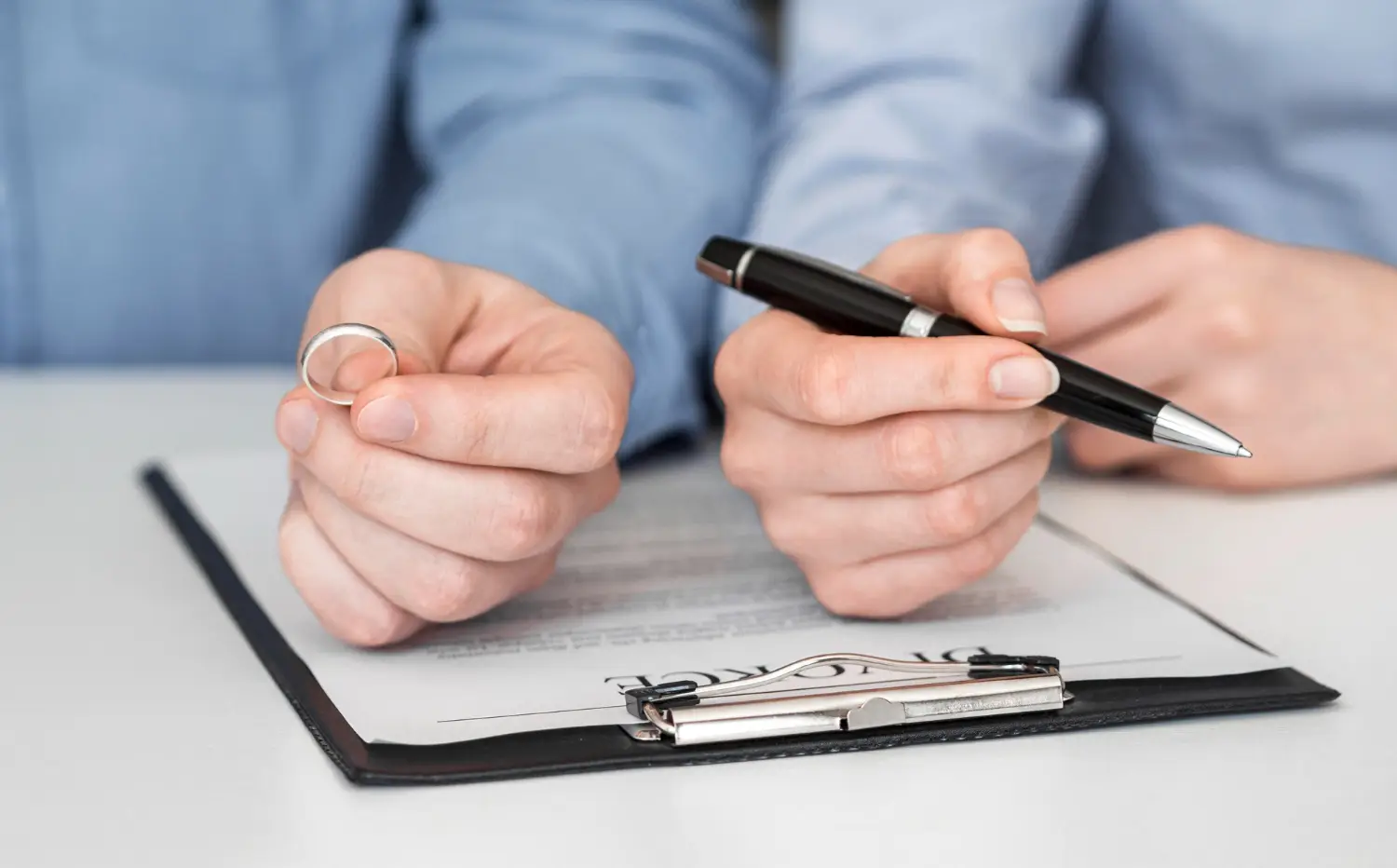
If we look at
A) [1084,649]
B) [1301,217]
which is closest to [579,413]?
[1084,649]

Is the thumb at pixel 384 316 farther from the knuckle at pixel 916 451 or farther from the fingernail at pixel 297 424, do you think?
Result: the knuckle at pixel 916 451

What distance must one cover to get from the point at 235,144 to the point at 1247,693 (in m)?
0.79

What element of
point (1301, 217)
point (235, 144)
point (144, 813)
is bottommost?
point (144, 813)

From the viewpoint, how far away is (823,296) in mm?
465

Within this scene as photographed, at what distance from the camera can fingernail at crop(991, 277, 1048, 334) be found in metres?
0.43

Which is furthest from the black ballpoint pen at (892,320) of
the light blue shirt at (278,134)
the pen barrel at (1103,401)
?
the light blue shirt at (278,134)

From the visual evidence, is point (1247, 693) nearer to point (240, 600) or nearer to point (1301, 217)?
point (240, 600)

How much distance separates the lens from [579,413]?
40cm

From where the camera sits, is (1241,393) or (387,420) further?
(1241,393)

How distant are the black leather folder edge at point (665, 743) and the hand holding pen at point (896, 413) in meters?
0.08

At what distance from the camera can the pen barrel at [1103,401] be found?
415 mm

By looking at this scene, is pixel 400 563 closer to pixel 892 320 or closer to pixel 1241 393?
pixel 892 320

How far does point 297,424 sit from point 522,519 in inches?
3.2

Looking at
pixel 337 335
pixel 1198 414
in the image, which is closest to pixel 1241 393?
pixel 1198 414
